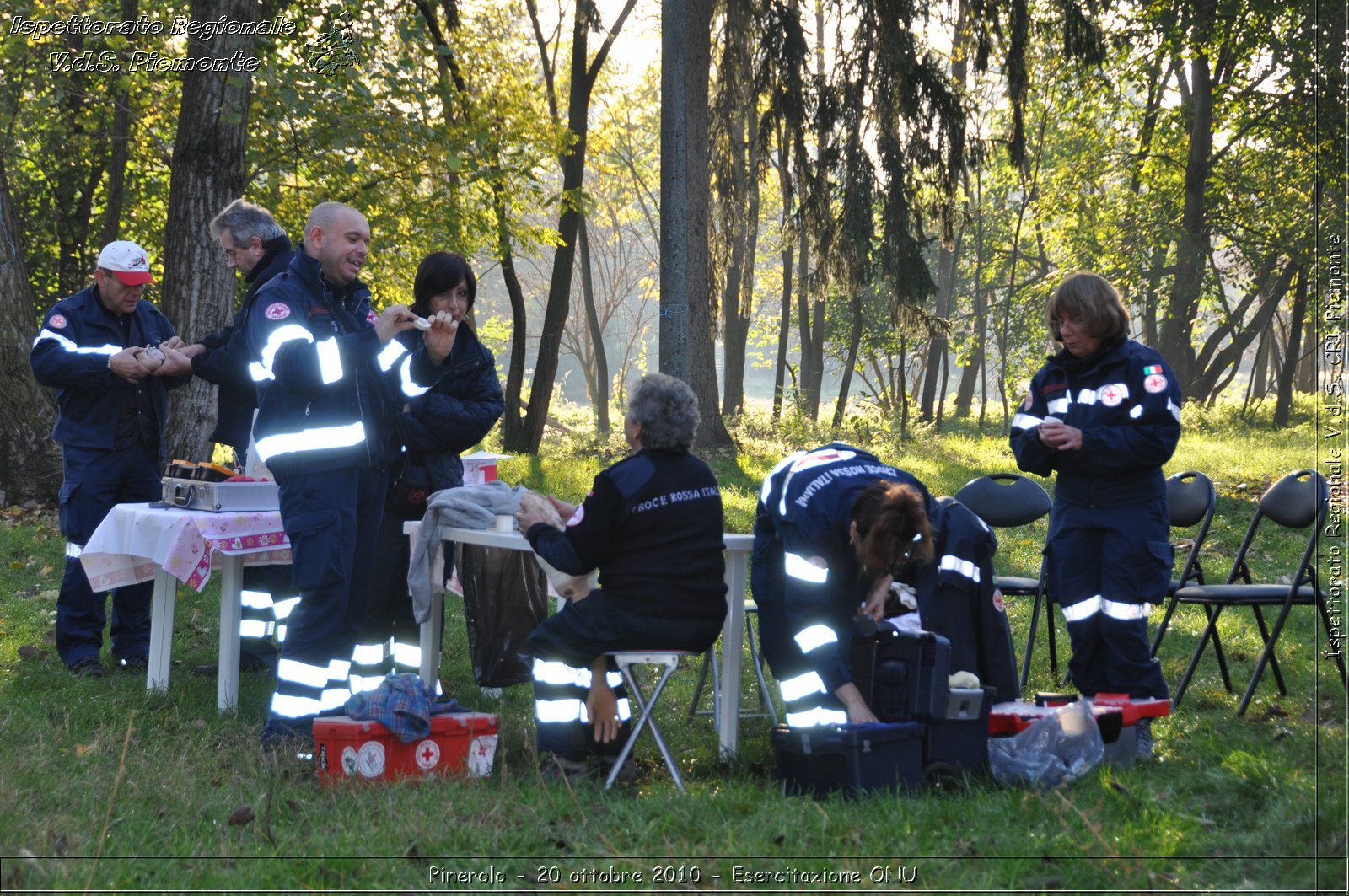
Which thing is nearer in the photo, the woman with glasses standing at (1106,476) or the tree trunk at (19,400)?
the woman with glasses standing at (1106,476)

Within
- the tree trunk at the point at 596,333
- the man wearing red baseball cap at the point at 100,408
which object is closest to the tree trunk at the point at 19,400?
the man wearing red baseball cap at the point at 100,408

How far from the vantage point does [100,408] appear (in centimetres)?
617

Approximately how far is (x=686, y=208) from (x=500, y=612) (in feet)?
27.1

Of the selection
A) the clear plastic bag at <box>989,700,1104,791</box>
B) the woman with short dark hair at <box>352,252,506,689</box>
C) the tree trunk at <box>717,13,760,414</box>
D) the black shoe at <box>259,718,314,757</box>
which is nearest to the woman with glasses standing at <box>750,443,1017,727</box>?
the clear plastic bag at <box>989,700,1104,791</box>

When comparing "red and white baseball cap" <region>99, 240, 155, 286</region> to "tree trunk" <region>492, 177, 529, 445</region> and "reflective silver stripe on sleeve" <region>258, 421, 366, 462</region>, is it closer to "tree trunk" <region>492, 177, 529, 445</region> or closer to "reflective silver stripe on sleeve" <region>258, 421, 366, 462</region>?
"reflective silver stripe on sleeve" <region>258, 421, 366, 462</region>

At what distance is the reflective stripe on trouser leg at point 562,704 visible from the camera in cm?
455

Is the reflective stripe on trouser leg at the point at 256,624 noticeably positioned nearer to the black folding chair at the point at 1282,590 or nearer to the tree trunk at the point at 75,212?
the black folding chair at the point at 1282,590

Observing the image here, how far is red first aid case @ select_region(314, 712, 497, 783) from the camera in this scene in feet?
14.3

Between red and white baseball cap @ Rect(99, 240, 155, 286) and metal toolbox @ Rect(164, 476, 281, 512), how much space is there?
47.6 inches

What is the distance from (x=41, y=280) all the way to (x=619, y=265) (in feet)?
116

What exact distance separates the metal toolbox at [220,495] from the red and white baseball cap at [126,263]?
1209 mm

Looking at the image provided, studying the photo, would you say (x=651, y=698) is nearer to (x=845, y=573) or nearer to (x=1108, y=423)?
(x=845, y=573)

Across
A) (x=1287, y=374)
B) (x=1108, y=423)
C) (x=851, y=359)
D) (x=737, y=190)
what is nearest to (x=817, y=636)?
(x=1108, y=423)

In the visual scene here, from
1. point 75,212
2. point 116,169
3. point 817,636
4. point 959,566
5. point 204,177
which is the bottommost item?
point 817,636
